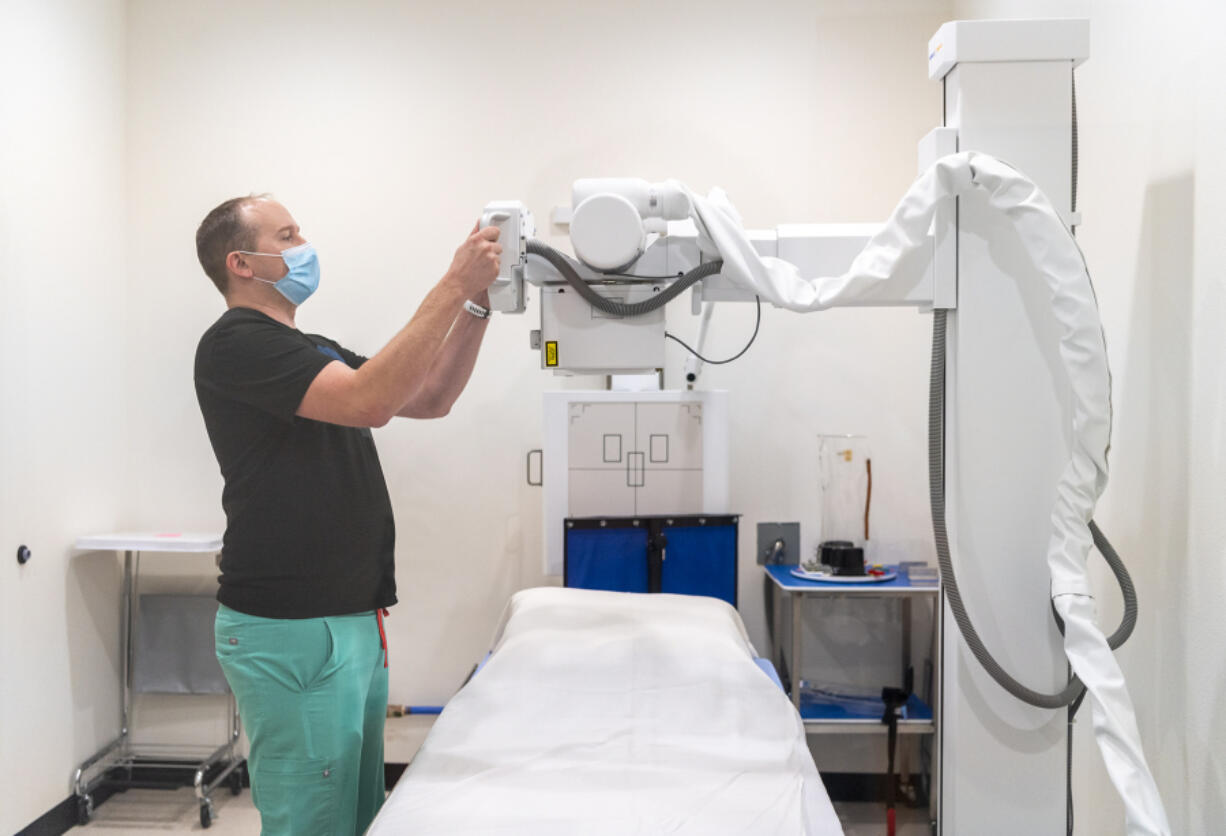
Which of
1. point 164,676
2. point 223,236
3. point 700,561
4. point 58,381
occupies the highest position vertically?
point 223,236

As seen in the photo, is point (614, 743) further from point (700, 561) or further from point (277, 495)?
point (700, 561)

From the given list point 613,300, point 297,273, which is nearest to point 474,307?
point 613,300

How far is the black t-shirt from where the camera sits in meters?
1.60

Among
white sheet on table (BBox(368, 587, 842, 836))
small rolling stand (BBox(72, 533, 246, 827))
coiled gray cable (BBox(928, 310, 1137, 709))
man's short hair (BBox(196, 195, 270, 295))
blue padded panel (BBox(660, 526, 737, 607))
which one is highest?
man's short hair (BBox(196, 195, 270, 295))

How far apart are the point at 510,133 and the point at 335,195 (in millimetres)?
618

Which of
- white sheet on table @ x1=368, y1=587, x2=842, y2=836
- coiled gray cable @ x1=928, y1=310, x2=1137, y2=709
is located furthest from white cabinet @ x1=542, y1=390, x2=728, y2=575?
coiled gray cable @ x1=928, y1=310, x2=1137, y2=709

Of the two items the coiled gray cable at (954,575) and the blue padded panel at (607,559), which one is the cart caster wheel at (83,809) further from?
the coiled gray cable at (954,575)

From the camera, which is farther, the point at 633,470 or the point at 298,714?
the point at 633,470

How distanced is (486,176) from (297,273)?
4.87 feet

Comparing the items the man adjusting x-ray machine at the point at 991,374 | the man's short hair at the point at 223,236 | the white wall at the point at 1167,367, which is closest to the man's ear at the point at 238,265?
the man's short hair at the point at 223,236

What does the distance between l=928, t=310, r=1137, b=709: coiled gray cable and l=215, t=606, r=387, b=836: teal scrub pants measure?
3.33 feet

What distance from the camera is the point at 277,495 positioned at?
1.64 meters

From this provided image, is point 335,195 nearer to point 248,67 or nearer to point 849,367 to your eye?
point 248,67

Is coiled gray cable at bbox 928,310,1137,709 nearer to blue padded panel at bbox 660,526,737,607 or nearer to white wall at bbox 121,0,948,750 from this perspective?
blue padded panel at bbox 660,526,737,607
